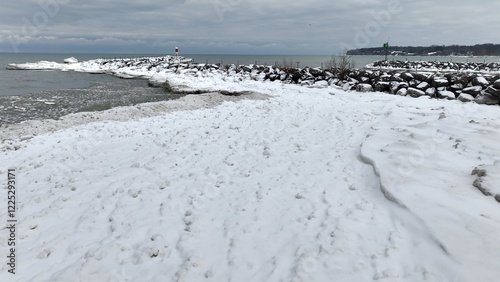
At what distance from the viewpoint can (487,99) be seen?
49.7 ft

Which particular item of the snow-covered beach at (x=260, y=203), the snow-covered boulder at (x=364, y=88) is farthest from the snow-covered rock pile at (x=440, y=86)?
the snow-covered beach at (x=260, y=203)

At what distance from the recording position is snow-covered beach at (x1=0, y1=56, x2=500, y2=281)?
4.19 meters

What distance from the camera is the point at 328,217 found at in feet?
17.1

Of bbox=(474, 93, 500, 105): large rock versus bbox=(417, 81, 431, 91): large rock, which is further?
bbox=(417, 81, 431, 91): large rock

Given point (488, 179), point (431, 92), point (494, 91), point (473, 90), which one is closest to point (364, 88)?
point (431, 92)

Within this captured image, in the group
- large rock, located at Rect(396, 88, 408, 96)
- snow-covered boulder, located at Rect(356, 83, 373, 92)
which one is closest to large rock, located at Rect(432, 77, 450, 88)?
large rock, located at Rect(396, 88, 408, 96)

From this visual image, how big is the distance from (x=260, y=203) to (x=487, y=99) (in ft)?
48.6

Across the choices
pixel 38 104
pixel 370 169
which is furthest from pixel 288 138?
pixel 38 104

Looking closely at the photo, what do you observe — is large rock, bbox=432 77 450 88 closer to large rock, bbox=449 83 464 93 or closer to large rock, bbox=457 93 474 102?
large rock, bbox=449 83 464 93

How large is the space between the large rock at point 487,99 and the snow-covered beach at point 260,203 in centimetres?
636

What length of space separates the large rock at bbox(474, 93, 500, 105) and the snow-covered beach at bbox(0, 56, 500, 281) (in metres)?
6.36

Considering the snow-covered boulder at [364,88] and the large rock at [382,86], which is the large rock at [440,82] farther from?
the snow-covered boulder at [364,88]

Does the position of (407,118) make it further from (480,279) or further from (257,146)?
(480,279)

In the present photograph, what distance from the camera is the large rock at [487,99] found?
14.9 m
